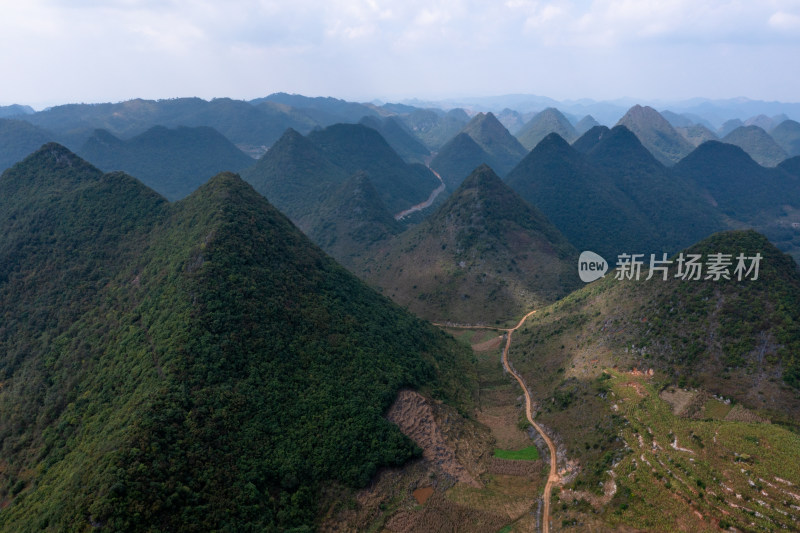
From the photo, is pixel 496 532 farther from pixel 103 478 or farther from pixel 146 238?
pixel 146 238

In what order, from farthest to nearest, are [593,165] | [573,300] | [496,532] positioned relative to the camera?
1. [593,165]
2. [573,300]
3. [496,532]

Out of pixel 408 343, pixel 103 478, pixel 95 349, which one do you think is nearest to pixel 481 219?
pixel 408 343

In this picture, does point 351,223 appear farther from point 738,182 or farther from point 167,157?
point 738,182

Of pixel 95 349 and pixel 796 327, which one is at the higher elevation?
pixel 796 327

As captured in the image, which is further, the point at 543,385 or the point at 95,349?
the point at 543,385

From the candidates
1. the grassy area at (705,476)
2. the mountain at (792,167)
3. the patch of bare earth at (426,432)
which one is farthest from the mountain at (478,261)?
the mountain at (792,167)

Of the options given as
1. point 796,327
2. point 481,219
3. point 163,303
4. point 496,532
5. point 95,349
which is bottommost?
point 496,532
